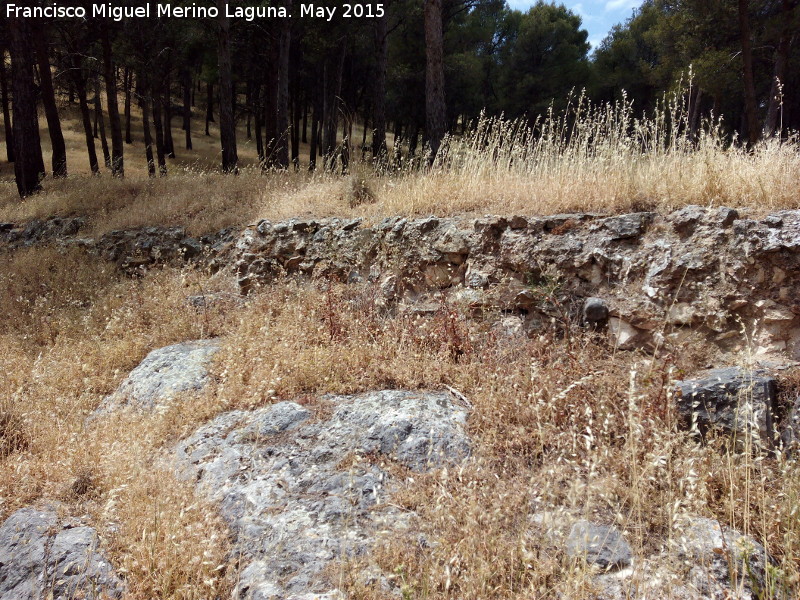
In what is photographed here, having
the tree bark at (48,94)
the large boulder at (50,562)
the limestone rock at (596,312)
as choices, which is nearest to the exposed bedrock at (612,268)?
the limestone rock at (596,312)

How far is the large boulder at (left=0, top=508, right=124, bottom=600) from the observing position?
8.64ft

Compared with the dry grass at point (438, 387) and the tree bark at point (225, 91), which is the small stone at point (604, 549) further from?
the tree bark at point (225, 91)

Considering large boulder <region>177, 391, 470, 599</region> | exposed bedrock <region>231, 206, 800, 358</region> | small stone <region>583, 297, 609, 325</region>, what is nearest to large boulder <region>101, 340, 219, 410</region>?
large boulder <region>177, 391, 470, 599</region>

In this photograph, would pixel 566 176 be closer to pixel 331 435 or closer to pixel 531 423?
pixel 531 423

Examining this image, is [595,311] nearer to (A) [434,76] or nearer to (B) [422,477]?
(B) [422,477]

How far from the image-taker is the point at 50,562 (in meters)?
2.80

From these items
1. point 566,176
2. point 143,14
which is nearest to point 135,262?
point 566,176

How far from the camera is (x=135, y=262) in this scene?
7.84 meters

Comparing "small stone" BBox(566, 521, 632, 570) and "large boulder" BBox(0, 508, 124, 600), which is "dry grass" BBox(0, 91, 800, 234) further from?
"large boulder" BBox(0, 508, 124, 600)

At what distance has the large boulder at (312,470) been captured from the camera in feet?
8.99

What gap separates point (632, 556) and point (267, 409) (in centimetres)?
257

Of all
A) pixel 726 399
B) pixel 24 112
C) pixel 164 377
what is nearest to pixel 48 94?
pixel 24 112

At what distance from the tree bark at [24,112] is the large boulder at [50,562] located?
11.3 metres

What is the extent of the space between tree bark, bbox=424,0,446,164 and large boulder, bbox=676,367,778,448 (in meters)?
6.51
